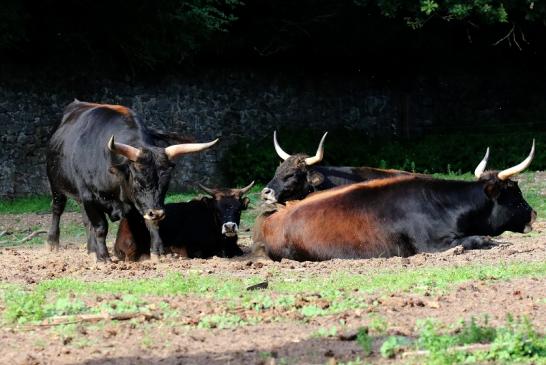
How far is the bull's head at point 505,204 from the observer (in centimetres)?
1345

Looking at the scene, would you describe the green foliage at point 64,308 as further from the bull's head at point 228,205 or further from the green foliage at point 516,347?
the bull's head at point 228,205

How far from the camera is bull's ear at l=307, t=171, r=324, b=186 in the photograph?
15.9 m

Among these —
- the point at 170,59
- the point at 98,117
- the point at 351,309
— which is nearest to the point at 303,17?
the point at 170,59

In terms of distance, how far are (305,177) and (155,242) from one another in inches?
128

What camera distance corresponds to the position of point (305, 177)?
631 inches

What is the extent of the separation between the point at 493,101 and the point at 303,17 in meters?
5.99

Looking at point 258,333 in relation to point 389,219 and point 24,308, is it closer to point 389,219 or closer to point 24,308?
point 24,308

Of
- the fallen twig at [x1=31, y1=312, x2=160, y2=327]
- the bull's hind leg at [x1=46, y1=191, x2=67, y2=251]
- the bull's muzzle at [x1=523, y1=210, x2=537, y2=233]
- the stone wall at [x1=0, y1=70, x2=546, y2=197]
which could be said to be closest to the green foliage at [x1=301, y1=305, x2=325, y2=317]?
the fallen twig at [x1=31, y1=312, x2=160, y2=327]

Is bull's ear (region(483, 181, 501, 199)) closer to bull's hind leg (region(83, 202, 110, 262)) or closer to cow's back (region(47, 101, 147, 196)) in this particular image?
cow's back (region(47, 101, 147, 196))

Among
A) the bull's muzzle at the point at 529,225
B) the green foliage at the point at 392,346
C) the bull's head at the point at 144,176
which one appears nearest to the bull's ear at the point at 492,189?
the bull's muzzle at the point at 529,225

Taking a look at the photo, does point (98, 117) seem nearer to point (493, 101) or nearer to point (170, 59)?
point (170, 59)

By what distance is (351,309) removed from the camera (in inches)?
333

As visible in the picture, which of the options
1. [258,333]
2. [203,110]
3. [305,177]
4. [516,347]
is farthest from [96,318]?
[203,110]

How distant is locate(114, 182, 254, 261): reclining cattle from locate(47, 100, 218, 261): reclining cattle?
54 centimetres
